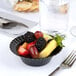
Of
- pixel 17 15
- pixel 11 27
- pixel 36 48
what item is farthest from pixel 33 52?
pixel 17 15

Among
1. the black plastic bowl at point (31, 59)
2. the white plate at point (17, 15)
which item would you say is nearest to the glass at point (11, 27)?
the white plate at point (17, 15)

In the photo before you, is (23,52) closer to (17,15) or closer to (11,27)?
(11,27)

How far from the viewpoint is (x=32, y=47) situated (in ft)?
2.40

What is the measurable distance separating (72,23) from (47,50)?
35 cm

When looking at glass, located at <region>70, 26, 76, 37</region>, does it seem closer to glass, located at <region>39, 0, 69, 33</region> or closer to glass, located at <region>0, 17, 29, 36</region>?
glass, located at <region>39, 0, 69, 33</region>

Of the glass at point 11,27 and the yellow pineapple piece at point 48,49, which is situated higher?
the yellow pineapple piece at point 48,49

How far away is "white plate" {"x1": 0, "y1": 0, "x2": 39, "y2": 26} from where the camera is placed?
104cm

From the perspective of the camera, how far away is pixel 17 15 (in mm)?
1121

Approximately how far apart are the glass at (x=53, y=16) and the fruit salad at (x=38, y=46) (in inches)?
8.0

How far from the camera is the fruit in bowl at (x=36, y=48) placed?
0.73 meters

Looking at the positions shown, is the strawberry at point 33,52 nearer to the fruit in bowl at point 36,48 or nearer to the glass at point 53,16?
the fruit in bowl at point 36,48

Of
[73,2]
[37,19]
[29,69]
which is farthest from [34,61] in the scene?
[73,2]

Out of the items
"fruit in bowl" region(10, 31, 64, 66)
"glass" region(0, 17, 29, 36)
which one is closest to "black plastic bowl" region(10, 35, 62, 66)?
"fruit in bowl" region(10, 31, 64, 66)

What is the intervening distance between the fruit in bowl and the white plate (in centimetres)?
23
